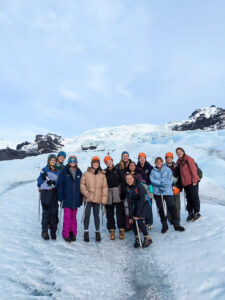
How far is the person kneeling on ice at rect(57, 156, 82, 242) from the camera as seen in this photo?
482 centimetres

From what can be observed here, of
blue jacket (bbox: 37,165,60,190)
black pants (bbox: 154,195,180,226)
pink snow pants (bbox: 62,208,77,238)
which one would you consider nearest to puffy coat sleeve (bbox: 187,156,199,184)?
black pants (bbox: 154,195,180,226)

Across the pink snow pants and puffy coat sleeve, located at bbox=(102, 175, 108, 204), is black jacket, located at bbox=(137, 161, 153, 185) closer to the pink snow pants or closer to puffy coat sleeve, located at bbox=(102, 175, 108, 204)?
puffy coat sleeve, located at bbox=(102, 175, 108, 204)

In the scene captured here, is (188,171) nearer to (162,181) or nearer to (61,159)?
(162,181)

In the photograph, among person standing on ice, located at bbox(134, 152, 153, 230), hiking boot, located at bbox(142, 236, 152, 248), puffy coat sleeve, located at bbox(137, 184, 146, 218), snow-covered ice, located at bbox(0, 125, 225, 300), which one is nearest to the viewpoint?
snow-covered ice, located at bbox(0, 125, 225, 300)

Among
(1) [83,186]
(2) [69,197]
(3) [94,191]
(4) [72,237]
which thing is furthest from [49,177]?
(4) [72,237]

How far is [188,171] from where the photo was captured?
523 centimetres

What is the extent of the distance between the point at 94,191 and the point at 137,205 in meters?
1.08

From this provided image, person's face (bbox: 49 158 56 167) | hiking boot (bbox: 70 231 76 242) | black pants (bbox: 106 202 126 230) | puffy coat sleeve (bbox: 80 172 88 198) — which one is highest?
person's face (bbox: 49 158 56 167)

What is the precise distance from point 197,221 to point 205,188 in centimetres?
756

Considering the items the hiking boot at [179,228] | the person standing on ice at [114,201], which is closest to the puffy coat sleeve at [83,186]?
the person standing on ice at [114,201]

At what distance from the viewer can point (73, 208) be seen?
4828 millimetres

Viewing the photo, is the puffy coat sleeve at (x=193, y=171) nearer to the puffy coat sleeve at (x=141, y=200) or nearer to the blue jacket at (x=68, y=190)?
the puffy coat sleeve at (x=141, y=200)

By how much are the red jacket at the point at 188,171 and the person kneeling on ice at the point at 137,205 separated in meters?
1.22

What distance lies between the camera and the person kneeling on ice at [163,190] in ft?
16.3
